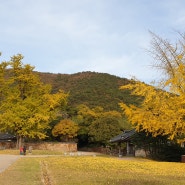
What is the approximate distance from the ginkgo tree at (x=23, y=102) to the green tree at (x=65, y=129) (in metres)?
12.9

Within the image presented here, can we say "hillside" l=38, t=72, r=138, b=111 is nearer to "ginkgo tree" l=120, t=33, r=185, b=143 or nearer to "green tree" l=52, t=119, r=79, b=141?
"green tree" l=52, t=119, r=79, b=141

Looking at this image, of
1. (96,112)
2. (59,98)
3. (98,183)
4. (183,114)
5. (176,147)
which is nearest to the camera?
(98,183)

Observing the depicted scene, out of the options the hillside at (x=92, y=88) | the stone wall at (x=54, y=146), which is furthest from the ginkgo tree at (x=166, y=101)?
the hillside at (x=92, y=88)

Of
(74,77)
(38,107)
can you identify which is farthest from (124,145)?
(74,77)

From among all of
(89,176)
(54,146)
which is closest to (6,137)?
(54,146)

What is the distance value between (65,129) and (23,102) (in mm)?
16043

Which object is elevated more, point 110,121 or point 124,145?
point 110,121

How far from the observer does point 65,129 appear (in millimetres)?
59531

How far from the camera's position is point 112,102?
79.1m

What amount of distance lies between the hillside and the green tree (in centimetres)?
1512

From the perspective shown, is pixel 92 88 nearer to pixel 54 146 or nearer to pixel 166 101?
pixel 54 146

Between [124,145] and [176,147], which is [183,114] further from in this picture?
[124,145]

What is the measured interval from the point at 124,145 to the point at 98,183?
38.4 metres

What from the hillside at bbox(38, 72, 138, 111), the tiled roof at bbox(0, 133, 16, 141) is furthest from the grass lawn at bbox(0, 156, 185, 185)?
the hillside at bbox(38, 72, 138, 111)
